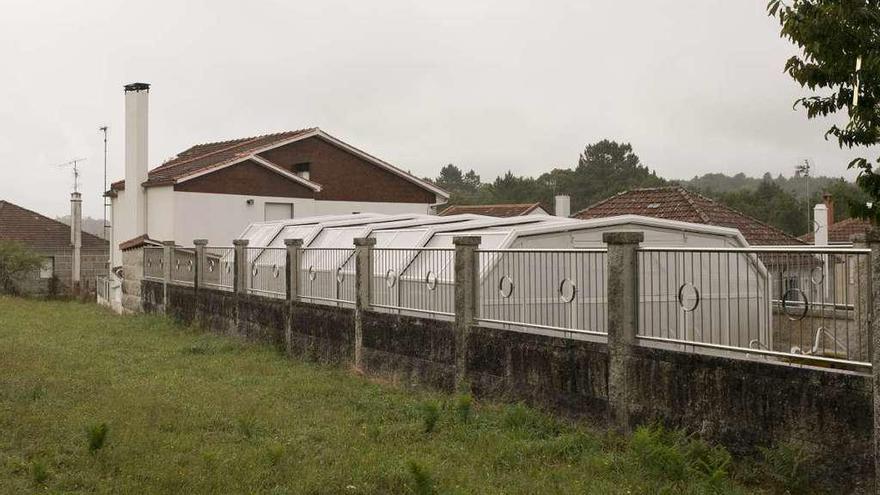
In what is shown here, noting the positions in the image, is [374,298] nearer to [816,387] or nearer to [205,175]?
[816,387]

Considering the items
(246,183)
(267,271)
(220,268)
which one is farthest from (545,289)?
(246,183)

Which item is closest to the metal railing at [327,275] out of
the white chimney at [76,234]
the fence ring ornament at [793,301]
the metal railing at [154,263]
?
the fence ring ornament at [793,301]

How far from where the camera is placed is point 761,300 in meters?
7.58

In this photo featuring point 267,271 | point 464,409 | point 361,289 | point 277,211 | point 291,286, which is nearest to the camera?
point 464,409

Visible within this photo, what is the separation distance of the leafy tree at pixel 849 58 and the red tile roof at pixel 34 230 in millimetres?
42934

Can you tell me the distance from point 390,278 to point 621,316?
5.05 metres

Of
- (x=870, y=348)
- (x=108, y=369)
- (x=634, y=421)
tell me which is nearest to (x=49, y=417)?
(x=108, y=369)

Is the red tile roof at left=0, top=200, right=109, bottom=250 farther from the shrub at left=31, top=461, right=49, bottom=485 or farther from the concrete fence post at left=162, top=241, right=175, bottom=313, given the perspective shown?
the shrub at left=31, top=461, right=49, bottom=485

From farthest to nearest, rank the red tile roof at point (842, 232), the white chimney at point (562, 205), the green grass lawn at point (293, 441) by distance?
the white chimney at point (562, 205) < the red tile roof at point (842, 232) < the green grass lawn at point (293, 441)

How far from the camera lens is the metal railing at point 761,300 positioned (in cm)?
682

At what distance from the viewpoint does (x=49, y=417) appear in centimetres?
→ 916

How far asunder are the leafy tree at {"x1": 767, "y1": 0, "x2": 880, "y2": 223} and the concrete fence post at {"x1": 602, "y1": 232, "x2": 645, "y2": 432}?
2.36 metres

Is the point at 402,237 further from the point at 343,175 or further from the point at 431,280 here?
the point at 343,175

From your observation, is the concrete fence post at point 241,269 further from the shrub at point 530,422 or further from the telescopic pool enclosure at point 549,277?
the shrub at point 530,422
